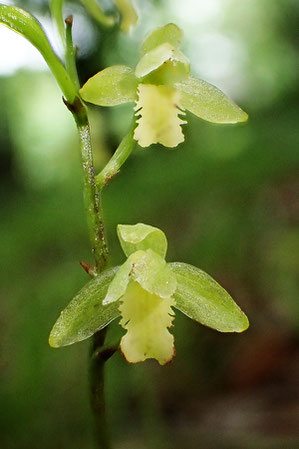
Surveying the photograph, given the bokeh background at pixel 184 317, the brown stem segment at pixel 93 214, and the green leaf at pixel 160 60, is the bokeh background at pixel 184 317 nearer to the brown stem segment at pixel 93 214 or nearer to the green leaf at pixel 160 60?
the green leaf at pixel 160 60

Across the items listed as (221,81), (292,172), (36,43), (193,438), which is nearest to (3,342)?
(193,438)

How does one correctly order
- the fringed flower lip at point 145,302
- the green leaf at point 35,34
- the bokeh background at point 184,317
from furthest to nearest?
the bokeh background at point 184,317 → the fringed flower lip at point 145,302 → the green leaf at point 35,34

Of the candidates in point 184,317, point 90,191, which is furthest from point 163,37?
point 184,317

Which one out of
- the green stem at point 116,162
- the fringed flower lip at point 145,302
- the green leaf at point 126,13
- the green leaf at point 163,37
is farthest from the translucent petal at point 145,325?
the green leaf at point 126,13

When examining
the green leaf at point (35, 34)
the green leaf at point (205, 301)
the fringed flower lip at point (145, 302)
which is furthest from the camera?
the green leaf at point (205, 301)

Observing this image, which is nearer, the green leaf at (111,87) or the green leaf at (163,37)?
the green leaf at (111,87)

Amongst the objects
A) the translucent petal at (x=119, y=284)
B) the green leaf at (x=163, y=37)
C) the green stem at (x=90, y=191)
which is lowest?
the translucent petal at (x=119, y=284)

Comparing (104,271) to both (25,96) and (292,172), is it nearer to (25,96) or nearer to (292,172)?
(292,172)

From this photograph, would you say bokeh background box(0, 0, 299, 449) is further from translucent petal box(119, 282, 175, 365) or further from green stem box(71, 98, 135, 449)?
translucent petal box(119, 282, 175, 365)
